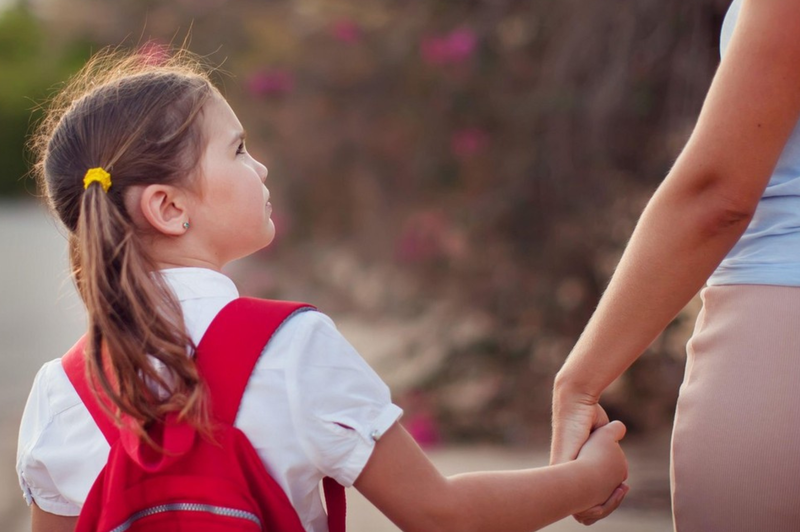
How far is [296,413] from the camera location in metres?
1.48

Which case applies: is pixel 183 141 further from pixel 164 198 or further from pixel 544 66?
pixel 544 66

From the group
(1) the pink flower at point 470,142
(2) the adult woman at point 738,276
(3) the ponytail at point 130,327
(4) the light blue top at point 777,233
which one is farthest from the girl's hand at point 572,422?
(1) the pink flower at point 470,142

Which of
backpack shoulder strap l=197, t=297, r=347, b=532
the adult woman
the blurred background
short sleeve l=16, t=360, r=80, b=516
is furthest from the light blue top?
the blurred background

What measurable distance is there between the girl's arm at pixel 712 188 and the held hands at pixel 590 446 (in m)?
0.11

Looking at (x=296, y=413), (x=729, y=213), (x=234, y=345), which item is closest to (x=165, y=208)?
(x=234, y=345)

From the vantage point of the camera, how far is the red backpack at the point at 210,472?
1.45m

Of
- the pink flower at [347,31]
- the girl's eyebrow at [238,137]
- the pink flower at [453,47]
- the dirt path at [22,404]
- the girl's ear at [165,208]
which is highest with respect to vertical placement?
the girl's eyebrow at [238,137]

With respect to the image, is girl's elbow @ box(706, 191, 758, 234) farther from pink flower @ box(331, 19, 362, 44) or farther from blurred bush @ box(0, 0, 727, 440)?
pink flower @ box(331, 19, 362, 44)

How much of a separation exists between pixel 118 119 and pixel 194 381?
51cm

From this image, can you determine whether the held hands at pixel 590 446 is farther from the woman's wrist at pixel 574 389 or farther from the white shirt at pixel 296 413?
the white shirt at pixel 296 413

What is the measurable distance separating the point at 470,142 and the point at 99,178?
328cm

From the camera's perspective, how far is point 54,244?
1688cm

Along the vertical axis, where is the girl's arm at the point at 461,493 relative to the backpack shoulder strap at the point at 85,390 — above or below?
below

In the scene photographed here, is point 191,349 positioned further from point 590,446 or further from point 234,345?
point 590,446
